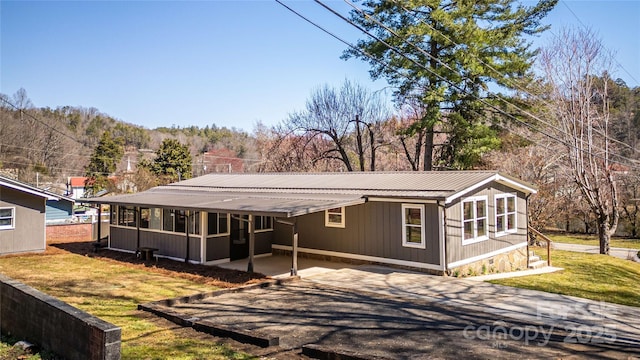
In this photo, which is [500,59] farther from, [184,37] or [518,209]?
[184,37]

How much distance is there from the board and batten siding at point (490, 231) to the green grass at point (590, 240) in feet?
60.6

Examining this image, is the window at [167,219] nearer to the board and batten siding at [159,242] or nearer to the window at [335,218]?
the board and batten siding at [159,242]

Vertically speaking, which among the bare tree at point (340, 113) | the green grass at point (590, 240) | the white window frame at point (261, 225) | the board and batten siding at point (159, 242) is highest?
the bare tree at point (340, 113)

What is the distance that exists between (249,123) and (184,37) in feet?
98.2

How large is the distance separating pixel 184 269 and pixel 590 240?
3257 centimetres

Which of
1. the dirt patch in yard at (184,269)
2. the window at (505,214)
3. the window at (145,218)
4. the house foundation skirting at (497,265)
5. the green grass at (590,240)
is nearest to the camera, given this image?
the dirt patch in yard at (184,269)

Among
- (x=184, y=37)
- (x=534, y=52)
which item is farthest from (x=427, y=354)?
(x=534, y=52)

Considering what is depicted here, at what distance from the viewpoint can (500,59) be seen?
21.6 meters

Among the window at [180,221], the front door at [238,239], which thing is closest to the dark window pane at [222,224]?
the front door at [238,239]

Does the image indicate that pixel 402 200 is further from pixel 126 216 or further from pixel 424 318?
pixel 126 216

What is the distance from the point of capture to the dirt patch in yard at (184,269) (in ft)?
38.3

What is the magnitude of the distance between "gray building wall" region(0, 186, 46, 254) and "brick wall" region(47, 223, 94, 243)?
4786 millimetres

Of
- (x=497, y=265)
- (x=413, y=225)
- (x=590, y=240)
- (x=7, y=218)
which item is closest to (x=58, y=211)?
(x=7, y=218)

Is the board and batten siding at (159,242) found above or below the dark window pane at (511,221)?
below
